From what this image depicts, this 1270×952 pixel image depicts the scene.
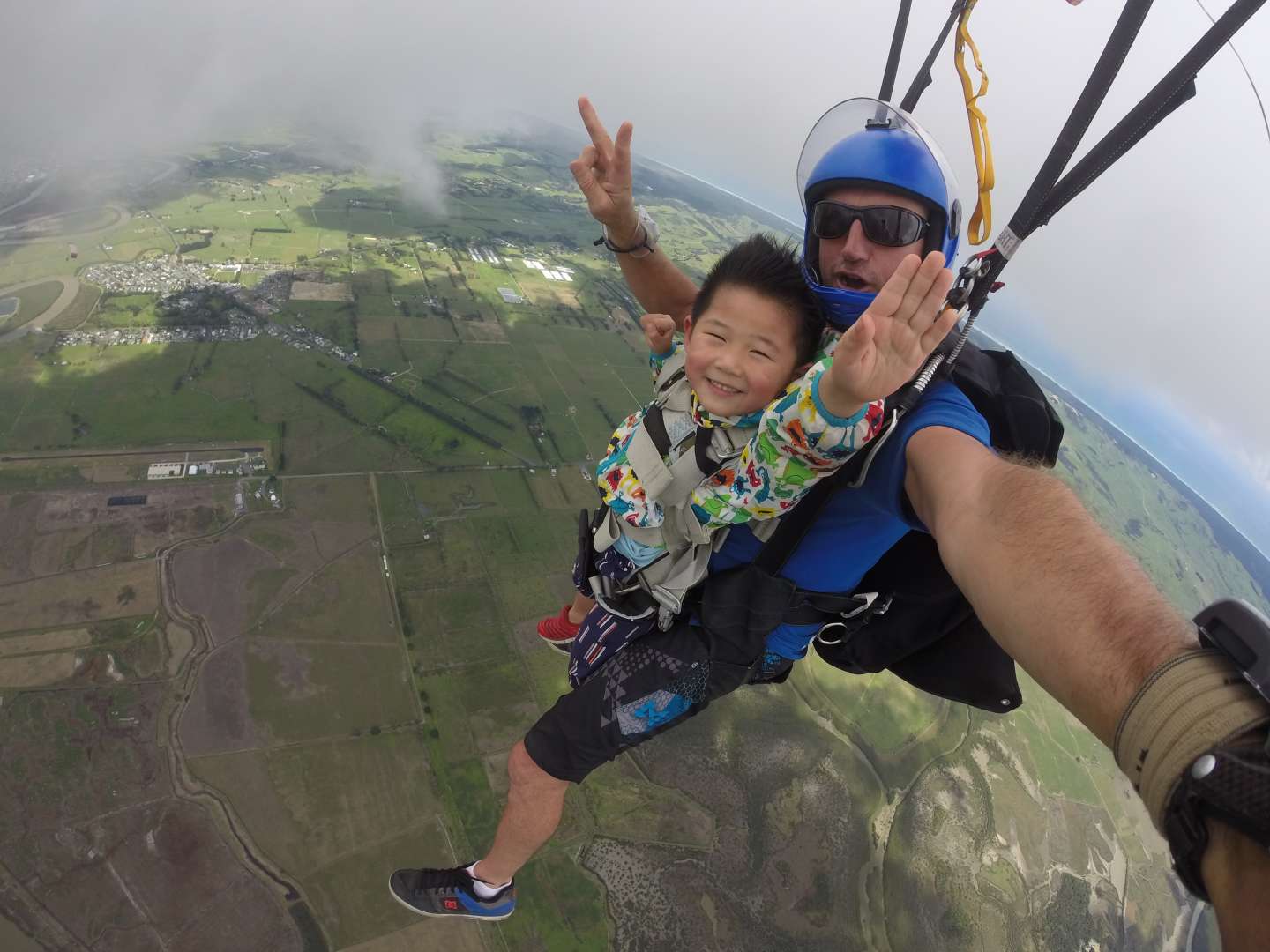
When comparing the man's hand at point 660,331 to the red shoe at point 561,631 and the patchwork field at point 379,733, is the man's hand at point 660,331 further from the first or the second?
the patchwork field at point 379,733

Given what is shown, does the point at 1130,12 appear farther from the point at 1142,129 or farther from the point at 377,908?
the point at 377,908

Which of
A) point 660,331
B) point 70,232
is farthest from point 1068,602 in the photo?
point 70,232

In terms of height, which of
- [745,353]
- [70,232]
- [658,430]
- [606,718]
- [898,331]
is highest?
[898,331]

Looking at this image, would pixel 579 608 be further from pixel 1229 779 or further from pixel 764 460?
pixel 1229 779

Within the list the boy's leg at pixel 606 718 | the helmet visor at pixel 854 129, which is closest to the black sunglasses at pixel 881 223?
the helmet visor at pixel 854 129

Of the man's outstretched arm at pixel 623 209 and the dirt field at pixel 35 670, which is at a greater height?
the man's outstretched arm at pixel 623 209

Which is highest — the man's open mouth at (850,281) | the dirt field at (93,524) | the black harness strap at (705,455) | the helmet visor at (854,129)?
the helmet visor at (854,129)
